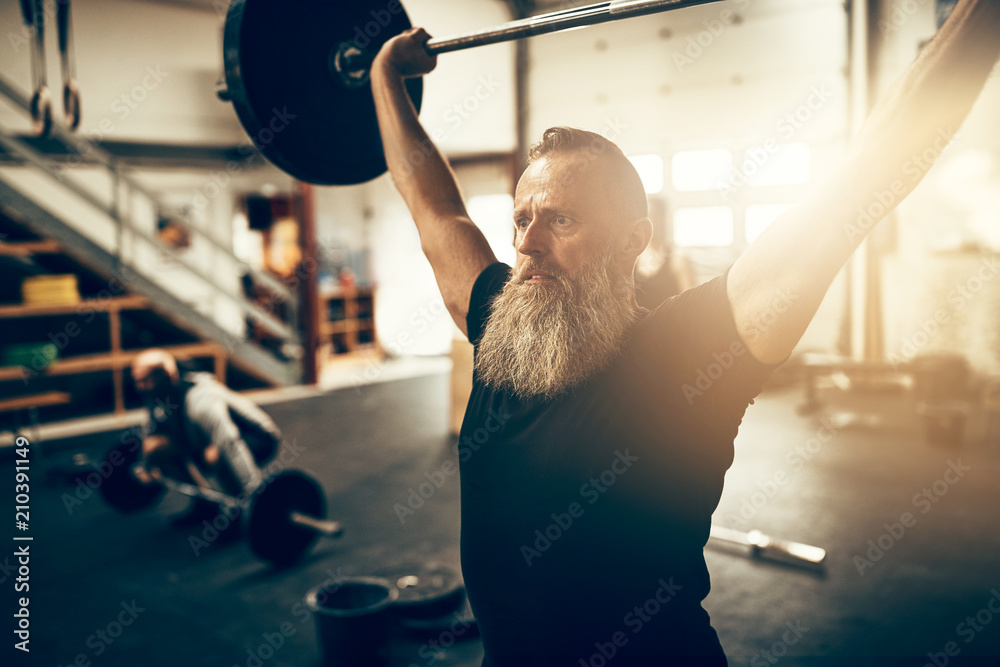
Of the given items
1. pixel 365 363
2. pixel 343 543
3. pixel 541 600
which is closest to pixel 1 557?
pixel 343 543

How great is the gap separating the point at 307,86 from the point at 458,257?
44 centimetres

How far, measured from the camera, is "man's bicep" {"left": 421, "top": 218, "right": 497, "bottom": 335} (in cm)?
114

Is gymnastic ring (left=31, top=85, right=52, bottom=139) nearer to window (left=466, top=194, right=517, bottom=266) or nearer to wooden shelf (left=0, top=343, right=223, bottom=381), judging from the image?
wooden shelf (left=0, top=343, right=223, bottom=381)

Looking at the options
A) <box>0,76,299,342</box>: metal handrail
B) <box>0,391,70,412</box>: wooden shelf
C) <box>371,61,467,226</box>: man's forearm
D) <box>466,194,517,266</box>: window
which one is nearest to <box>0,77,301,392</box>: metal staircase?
<box>0,76,299,342</box>: metal handrail

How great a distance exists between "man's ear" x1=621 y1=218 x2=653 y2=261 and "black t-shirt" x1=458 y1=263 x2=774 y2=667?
0.38 feet

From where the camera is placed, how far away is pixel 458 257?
115cm

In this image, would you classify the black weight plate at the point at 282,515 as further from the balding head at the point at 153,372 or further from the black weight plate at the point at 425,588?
the balding head at the point at 153,372

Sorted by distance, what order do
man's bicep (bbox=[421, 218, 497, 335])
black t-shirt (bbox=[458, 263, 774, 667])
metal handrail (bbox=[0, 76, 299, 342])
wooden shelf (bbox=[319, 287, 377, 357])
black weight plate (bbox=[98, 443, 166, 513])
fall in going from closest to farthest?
1. black t-shirt (bbox=[458, 263, 774, 667])
2. man's bicep (bbox=[421, 218, 497, 335])
3. black weight plate (bbox=[98, 443, 166, 513])
4. metal handrail (bbox=[0, 76, 299, 342])
5. wooden shelf (bbox=[319, 287, 377, 357])

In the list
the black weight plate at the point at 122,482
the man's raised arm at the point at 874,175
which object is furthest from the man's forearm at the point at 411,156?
the black weight plate at the point at 122,482

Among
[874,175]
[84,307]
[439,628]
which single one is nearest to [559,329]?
[874,175]

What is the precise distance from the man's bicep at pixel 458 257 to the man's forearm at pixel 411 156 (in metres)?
0.03

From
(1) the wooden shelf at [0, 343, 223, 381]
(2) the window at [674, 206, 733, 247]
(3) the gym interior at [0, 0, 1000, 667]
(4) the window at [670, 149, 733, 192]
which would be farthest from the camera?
(2) the window at [674, 206, 733, 247]

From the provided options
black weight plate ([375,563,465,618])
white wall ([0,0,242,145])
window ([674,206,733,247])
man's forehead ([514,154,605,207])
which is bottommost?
black weight plate ([375,563,465,618])

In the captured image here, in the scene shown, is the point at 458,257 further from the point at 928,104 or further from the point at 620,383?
the point at 928,104
